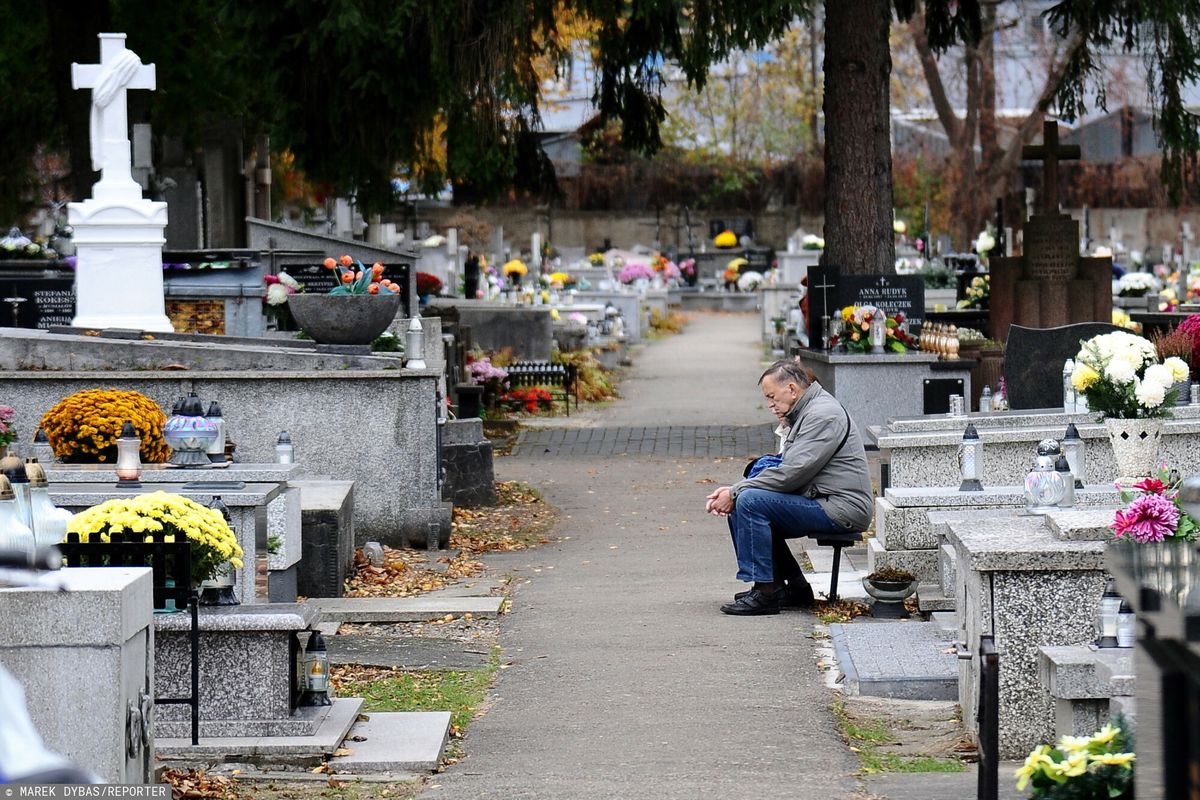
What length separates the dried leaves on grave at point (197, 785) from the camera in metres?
6.62

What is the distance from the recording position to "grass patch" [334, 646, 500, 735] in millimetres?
8344

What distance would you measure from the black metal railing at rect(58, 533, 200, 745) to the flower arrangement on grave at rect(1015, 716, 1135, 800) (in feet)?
11.1

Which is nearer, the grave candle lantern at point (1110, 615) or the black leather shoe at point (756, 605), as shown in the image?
the grave candle lantern at point (1110, 615)

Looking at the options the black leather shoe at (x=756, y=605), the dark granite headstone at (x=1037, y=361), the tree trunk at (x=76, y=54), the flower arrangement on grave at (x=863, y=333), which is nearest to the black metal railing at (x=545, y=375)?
the flower arrangement on grave at (x=863, y=333)

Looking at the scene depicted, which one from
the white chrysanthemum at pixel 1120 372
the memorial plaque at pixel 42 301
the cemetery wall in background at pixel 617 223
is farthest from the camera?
the cemetery wall in background at pixel 617 223

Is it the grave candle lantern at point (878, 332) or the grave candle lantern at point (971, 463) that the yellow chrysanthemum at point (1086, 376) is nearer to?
the grave candle lantern at point (971, 463)

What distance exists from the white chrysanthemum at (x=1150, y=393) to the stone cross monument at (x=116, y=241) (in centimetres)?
827

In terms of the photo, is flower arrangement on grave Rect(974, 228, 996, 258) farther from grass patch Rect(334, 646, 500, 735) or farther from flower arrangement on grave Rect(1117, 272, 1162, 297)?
grass patch Rect(334, 646, 500, 735)

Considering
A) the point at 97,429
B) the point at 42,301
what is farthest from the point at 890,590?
the point at 42,301

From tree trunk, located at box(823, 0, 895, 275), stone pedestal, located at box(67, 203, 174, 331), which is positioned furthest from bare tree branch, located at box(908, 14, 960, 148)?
stone pedestal, located at box(67, 203, 174, 331)

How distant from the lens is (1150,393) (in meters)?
9.38

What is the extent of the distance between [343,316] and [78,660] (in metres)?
7.97

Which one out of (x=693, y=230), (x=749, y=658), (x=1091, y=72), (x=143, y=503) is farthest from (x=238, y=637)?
(x=693, y=230)

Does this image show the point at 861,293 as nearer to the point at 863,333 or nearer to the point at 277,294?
the point at 863,333
